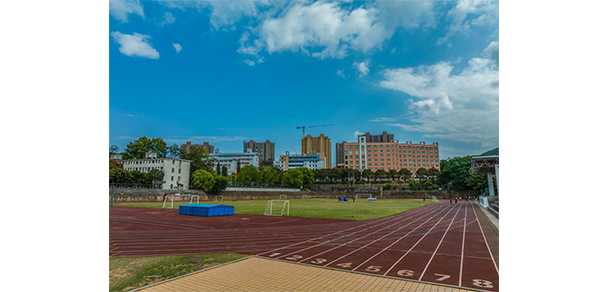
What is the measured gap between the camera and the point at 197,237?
12367 mm

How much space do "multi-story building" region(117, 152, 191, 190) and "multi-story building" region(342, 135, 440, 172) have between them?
41.6 metres

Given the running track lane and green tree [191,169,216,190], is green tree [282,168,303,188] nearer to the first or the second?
green tree [191,169,216,190]

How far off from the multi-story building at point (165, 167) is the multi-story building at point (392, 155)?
41.6 meters

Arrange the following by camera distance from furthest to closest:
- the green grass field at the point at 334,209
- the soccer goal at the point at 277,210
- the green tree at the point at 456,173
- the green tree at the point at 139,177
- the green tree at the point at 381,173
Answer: the green tree at the point at 381,173 → the green tree at the point at 456,173 → the green tree at the point at 139,177 → the soccer goal at the point at 277,210 → the green grass field at the point at 334,209

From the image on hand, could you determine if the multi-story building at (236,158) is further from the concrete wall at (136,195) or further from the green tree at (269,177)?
the concrete wall at (136,195)

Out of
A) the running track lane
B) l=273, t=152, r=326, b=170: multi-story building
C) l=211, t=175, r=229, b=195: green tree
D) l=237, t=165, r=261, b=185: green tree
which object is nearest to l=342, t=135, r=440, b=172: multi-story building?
l=237, t=165, r=261, b=185: green tree

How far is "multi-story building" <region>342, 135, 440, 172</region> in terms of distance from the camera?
66.5 metres

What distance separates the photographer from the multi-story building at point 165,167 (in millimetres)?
54719

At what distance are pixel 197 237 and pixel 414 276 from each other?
8690mm

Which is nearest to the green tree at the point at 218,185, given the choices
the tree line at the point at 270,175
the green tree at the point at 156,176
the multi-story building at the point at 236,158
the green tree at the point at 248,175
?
the tree line at the point at 270,175
